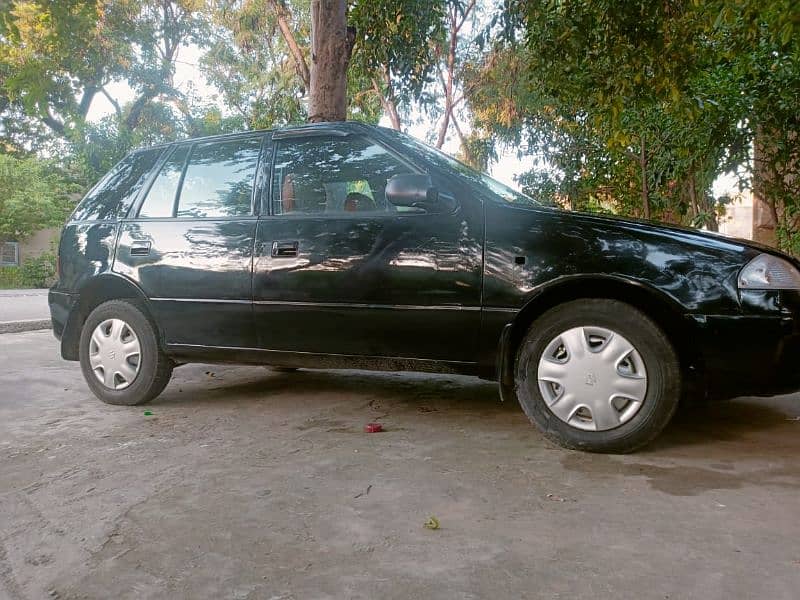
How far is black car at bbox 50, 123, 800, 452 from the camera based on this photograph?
335cm

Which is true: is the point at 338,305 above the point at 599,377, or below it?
above

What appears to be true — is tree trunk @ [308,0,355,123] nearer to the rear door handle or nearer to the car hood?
the rear door handle

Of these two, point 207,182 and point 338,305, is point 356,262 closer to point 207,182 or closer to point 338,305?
point 338,305

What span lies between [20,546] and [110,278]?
8.20 ft

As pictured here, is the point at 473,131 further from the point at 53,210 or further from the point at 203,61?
the point at 53,210

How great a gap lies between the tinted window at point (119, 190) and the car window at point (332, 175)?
1134 millimetres

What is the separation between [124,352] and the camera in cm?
464

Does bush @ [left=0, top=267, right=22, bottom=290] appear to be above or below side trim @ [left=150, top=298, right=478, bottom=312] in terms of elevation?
below

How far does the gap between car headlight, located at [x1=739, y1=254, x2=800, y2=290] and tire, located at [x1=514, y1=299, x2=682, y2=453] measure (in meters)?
0.46

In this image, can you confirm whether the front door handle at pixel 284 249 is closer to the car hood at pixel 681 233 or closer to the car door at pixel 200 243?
the car door at pixel 200 243

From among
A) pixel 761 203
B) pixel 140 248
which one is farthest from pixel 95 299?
pixel 761 203

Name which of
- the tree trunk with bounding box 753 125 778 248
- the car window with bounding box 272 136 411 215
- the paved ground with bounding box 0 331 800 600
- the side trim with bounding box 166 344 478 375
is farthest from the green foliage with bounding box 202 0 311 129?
the paved ground with bounding box 0 331 800 600

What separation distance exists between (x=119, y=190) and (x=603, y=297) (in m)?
3.38

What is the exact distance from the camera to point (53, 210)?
23.9 meters
